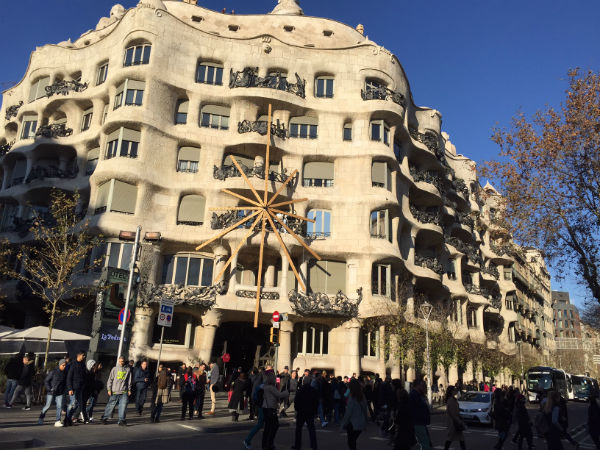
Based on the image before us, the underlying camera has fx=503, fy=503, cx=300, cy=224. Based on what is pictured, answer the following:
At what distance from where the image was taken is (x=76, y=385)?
41.7 feet

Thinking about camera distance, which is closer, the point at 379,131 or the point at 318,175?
the point at 318,175

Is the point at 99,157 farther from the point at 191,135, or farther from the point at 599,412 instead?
the point at 599,412

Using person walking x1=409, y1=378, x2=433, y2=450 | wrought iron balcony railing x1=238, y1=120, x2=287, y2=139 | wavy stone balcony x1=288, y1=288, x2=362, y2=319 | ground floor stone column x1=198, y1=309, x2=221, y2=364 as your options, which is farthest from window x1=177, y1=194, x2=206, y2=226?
person walking x1=409, y1=378, x2=433, y2=450

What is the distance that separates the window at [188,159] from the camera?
107ft

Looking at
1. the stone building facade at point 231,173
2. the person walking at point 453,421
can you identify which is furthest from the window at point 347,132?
the person walking at point 453,421

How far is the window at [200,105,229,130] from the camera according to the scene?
3369 centimetres

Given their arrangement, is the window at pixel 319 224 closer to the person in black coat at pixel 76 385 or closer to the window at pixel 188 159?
the window at pixel 188 159

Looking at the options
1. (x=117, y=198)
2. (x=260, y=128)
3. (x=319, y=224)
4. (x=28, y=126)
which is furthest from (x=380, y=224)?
(x=28, y=126)

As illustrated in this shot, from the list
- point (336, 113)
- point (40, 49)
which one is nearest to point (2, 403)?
point (336, 113)

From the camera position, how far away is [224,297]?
29062 mm

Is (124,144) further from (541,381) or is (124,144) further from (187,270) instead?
(541,381)

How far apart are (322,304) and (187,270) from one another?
8.53m

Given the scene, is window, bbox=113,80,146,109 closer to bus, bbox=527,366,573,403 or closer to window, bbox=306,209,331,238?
window, bbox=306,209,331,238

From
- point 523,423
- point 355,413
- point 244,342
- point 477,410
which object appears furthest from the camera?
point 244,342
